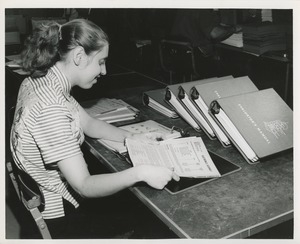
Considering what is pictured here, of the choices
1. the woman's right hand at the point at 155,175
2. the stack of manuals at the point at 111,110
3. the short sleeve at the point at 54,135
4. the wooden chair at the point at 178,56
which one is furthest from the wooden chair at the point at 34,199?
the wooden chair at the point at 178,56

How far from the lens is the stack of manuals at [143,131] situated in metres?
1.46

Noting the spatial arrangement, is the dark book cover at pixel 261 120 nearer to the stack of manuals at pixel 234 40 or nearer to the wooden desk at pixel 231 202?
the wooden desk at pixel 231 202

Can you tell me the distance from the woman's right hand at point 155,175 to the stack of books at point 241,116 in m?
0.34

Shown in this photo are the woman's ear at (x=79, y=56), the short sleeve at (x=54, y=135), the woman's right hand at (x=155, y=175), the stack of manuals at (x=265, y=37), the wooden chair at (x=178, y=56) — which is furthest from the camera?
the wooden chair at (x=178, y=56)

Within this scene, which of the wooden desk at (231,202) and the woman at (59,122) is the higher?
the woman at (59,122)

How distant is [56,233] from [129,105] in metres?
0.79

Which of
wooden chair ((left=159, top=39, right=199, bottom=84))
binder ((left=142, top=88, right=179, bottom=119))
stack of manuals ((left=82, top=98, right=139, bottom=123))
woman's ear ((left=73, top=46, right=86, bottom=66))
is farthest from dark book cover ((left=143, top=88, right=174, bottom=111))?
wooden chair ((left=159, top=39, right=199, bottom=84))

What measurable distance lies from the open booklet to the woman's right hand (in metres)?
0.07

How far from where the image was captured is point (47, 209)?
4.68 feet

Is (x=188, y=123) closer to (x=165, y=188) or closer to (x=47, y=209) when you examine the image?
(x=165, y=188)

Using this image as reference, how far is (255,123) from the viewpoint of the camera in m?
1.31

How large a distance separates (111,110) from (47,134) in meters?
0.66

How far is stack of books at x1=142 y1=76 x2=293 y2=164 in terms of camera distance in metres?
1.28
